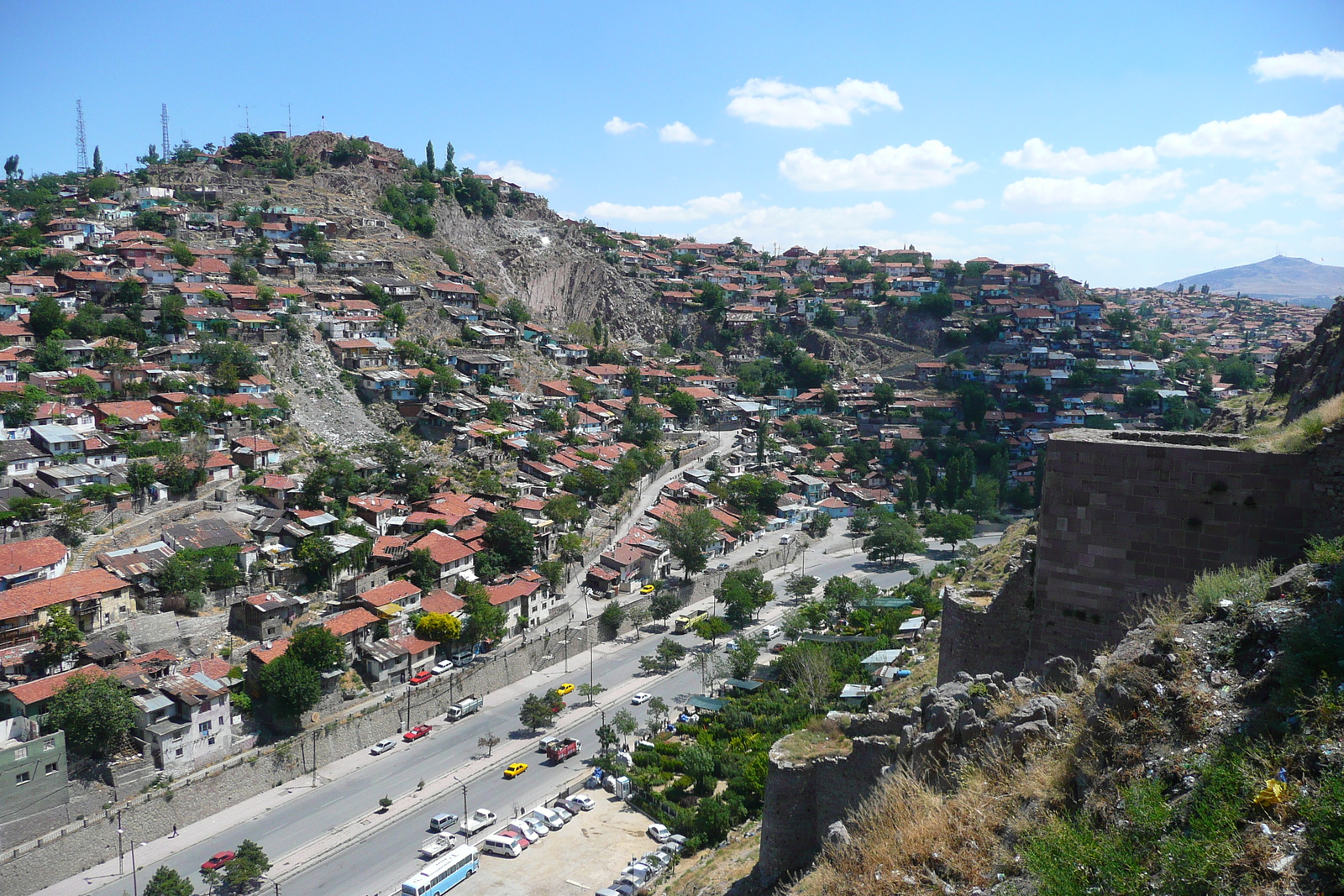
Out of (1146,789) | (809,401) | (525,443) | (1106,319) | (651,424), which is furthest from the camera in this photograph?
(1106,319)

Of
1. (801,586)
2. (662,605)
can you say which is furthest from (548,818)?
(801,586)

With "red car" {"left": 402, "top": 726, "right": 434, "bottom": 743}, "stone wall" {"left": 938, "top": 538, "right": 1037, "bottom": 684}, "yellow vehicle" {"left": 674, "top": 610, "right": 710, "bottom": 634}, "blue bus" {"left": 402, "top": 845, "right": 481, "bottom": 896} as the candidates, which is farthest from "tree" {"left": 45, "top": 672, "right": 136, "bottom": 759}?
"stone wall" {"left": 938, "top": 538, "right": 1037, "bottom": 684}

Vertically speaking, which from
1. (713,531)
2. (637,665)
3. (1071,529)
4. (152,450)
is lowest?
(637,665)

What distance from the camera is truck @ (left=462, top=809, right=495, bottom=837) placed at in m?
19.8

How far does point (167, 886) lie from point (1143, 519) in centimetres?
1819

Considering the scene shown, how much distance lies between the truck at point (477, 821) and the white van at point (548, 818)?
0.91m

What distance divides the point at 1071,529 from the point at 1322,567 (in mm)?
1988

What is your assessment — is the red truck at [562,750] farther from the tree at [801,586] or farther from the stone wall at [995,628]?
the stone wall at [995,628]

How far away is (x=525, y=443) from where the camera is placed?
1583 inches

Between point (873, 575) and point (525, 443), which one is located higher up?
point (525, 443)

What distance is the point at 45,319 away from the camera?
36.9 metres

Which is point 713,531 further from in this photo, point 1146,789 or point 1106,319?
point 1106,319

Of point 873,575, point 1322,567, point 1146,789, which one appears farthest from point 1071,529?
point 873,575

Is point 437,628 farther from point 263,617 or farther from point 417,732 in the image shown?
point 263,617
